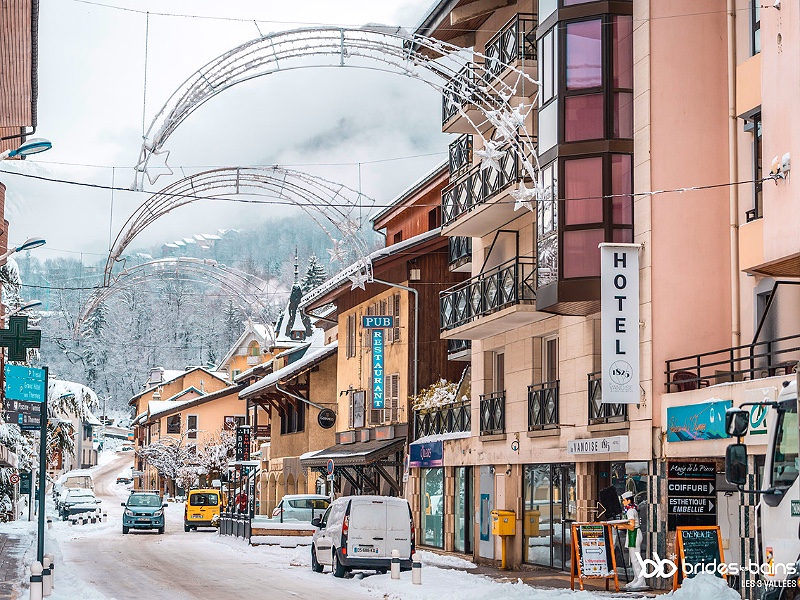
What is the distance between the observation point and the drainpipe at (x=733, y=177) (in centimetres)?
2584

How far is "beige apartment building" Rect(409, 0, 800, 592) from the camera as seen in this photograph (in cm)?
2408

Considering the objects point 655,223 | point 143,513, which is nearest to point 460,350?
point 655,223

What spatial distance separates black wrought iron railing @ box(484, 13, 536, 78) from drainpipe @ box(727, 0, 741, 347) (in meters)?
6.25

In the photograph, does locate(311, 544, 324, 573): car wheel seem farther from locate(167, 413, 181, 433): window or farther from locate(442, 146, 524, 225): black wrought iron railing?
locate(167, 413, 181, 433): window

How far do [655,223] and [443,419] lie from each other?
16351 mm

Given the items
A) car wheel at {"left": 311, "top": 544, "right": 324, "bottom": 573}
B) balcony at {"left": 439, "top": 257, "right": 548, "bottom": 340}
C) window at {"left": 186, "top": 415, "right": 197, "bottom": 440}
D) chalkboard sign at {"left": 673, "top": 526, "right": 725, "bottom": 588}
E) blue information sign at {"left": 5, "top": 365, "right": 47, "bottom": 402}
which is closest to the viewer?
chalkboard sign at {"left": 673, "top": 526, "right": 725, "bottom": 588}

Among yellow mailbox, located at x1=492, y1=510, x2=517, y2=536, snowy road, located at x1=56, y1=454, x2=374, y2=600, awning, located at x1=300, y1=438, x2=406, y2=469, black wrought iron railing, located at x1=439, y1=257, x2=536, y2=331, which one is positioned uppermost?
black wrought iron railing, located at x1=439, y1=257, x2=536, y2=331

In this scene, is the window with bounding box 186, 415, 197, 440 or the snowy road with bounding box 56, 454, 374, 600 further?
the window with bounding box 186, 415, 197, 440

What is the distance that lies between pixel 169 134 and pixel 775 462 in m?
16.0

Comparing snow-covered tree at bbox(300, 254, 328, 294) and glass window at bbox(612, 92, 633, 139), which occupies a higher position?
snow-covered tree at bbox(300, 254, 328, 294)

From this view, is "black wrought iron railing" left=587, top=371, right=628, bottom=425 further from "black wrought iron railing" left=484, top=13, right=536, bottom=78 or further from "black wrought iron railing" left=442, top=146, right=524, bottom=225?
"black wrought iron railing" left=484, top=13, right=536, bottom=78

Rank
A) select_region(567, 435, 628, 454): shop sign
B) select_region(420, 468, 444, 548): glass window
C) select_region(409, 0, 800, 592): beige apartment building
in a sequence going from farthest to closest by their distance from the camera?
select_region(420, 468, 444, 548): glass window → select_region(567, 435, 628, 454): shop sign → select_region(409, 0, 800, 592): beige apartment building

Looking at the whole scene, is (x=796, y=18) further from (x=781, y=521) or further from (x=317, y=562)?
(x=317, y=562)

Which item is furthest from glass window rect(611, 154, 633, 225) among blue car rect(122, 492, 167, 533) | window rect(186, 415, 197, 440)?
window rect(186, 415, 197, 440)
